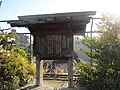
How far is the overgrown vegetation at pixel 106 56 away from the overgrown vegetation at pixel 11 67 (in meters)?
3.25

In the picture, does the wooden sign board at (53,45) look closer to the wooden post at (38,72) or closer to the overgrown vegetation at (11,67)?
the wooden post at (38,72)

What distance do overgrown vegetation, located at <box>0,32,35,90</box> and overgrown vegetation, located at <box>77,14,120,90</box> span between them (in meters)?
3.25

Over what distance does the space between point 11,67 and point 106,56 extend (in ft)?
14.5

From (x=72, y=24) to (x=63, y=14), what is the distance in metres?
0.61

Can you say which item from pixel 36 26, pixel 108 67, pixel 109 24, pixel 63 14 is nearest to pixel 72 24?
pixel 63 14

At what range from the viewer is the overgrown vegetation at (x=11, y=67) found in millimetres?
8898

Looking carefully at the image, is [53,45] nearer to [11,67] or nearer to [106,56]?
[11,67]

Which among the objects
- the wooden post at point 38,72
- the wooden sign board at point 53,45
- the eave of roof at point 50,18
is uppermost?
the eave of roof at point 50,18

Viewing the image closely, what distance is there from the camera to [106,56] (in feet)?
21.5

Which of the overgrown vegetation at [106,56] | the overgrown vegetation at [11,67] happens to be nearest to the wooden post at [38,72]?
the overgrown vegetation at [11,67]

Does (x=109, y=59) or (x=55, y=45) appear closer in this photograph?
(x=109, y=59)

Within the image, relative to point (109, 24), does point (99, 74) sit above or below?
below

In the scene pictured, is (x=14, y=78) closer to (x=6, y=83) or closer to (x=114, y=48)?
(x=6, y=83)

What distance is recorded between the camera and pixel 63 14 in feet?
31.3
